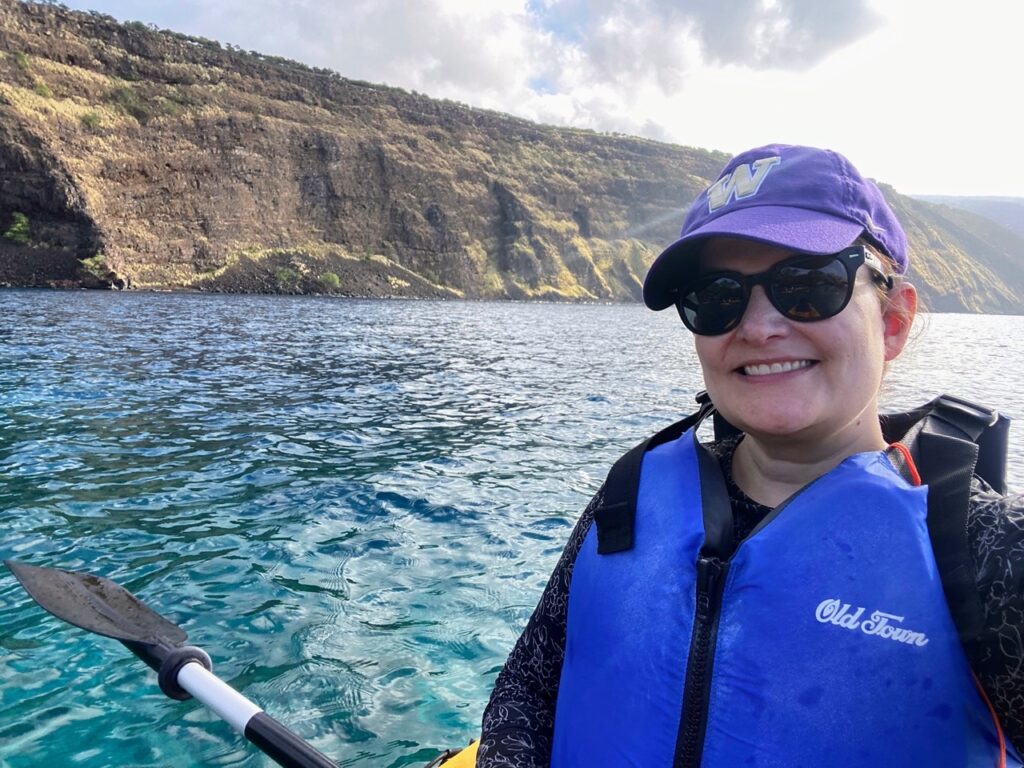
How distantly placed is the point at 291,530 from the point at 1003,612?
18.8 ft

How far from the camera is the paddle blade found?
3.10 m

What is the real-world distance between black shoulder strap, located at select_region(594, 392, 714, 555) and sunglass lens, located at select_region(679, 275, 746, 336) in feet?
1.43

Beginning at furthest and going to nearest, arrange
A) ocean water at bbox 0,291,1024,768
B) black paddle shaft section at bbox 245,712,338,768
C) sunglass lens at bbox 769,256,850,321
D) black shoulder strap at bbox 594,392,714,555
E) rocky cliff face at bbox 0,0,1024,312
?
rocky cliff face at bbox 0,0,1024,312 < ocean water at bbox 0,291,1024,768 < black paddle shaft section at bbox 245,712,338,768 < black shoulder strap at bbox 594,392,714,555 < sunglass lens at bbox 769,256,850,321

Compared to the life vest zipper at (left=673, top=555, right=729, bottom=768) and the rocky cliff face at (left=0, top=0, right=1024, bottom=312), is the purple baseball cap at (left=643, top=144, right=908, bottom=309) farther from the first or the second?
the rocky cliff face at (left=0, top=0, right=1024, bottom=312)

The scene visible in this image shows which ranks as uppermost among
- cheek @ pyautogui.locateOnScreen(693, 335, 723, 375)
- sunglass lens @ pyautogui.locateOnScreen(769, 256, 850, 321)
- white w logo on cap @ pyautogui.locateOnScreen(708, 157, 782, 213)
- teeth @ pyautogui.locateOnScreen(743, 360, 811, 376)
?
white w logo on cap @ pyautogui.locateOnScreen(708, 157, 782, 213)

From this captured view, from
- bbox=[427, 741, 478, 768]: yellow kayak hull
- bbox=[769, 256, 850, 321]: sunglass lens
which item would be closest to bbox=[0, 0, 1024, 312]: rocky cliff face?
bbox=[427, 741, 478, 768]: yellow kayak hull

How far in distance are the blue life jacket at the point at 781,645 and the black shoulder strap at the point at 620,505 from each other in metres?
0.03

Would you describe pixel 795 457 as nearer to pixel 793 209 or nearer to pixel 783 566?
pixel 783 566

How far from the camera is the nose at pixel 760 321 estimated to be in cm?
166

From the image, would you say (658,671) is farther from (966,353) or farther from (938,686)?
(966,353)

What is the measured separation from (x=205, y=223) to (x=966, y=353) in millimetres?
60412

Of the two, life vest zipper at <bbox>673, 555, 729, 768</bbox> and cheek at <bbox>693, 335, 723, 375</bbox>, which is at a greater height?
cheek at <bbox>693, 335, 723, 375</bbox>

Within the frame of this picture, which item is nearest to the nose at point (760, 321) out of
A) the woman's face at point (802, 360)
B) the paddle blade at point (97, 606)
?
the woman's face at point (802, 360)

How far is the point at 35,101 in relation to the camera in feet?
177
